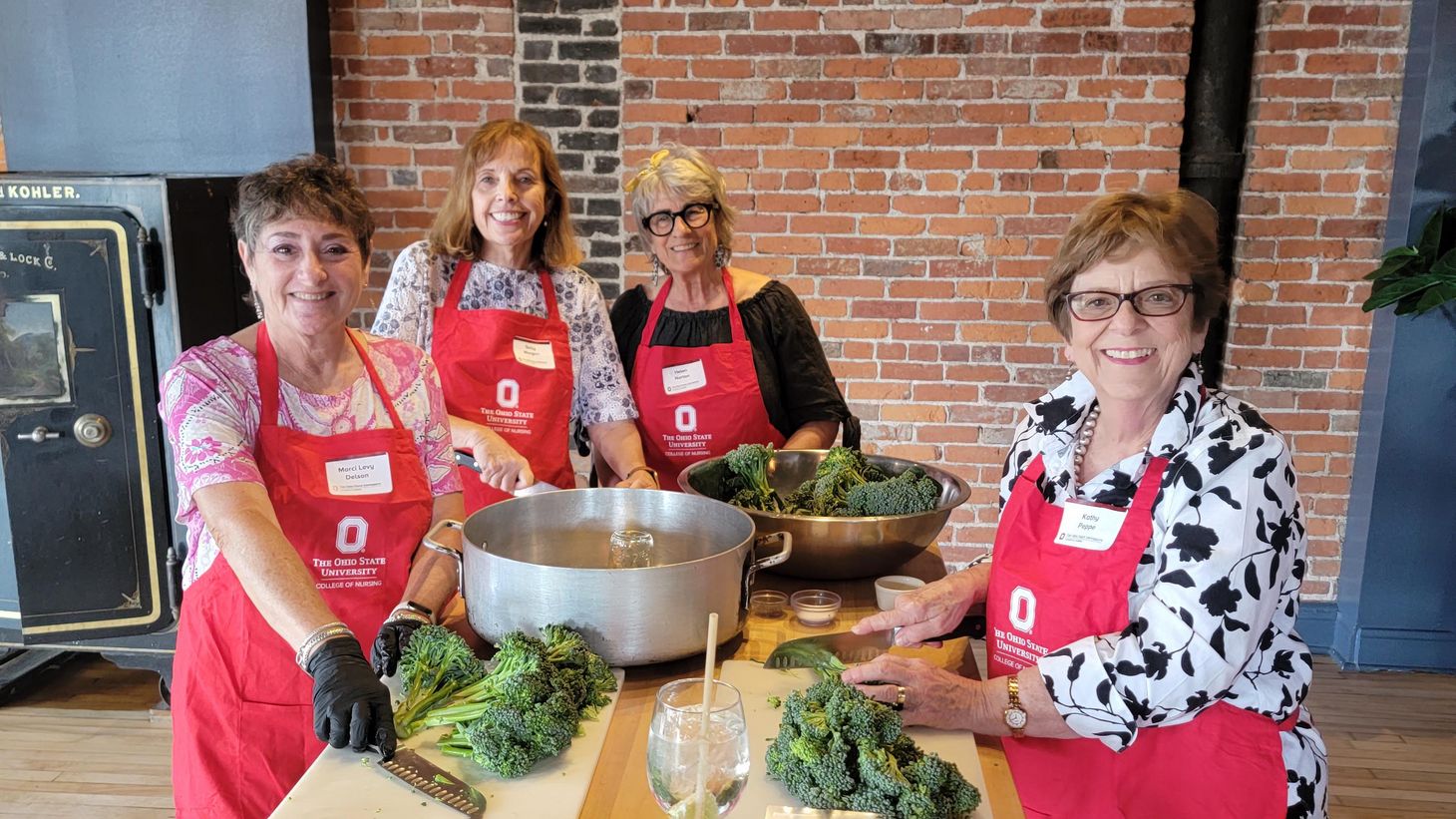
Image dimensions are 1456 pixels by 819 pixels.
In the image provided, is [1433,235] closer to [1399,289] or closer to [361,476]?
[1399,289]

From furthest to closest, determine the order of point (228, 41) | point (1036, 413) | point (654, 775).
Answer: point (228, 41) → point (1036, 413) → point (654, 775)

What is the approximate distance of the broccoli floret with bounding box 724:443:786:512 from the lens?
2.10 meters

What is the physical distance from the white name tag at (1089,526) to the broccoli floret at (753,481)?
0.58 m

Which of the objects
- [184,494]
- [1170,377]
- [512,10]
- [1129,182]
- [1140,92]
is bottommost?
[184,494]

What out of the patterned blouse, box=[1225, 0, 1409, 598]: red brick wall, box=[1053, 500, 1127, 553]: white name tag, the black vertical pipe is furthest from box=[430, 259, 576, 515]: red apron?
box=[1225, 0, 1409, 598]: red brick wall

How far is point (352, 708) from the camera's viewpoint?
1.31m

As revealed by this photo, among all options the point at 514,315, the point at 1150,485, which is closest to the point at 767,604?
the point at 1150,485

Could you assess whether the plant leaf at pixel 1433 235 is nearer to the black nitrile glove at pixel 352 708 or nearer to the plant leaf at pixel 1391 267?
the plant leaf at pixel 1391 267

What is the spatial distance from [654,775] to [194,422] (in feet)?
3.39

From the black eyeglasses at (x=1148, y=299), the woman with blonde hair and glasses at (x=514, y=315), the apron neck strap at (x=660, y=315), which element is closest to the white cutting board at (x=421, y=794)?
the black eyeglasses at (x=1148, y=299)

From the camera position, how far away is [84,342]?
3.18 meters

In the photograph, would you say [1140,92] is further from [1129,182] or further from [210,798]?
[210,798]

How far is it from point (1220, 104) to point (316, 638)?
3755mm

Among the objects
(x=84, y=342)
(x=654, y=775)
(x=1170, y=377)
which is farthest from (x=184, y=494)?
(x=84, y=342)
